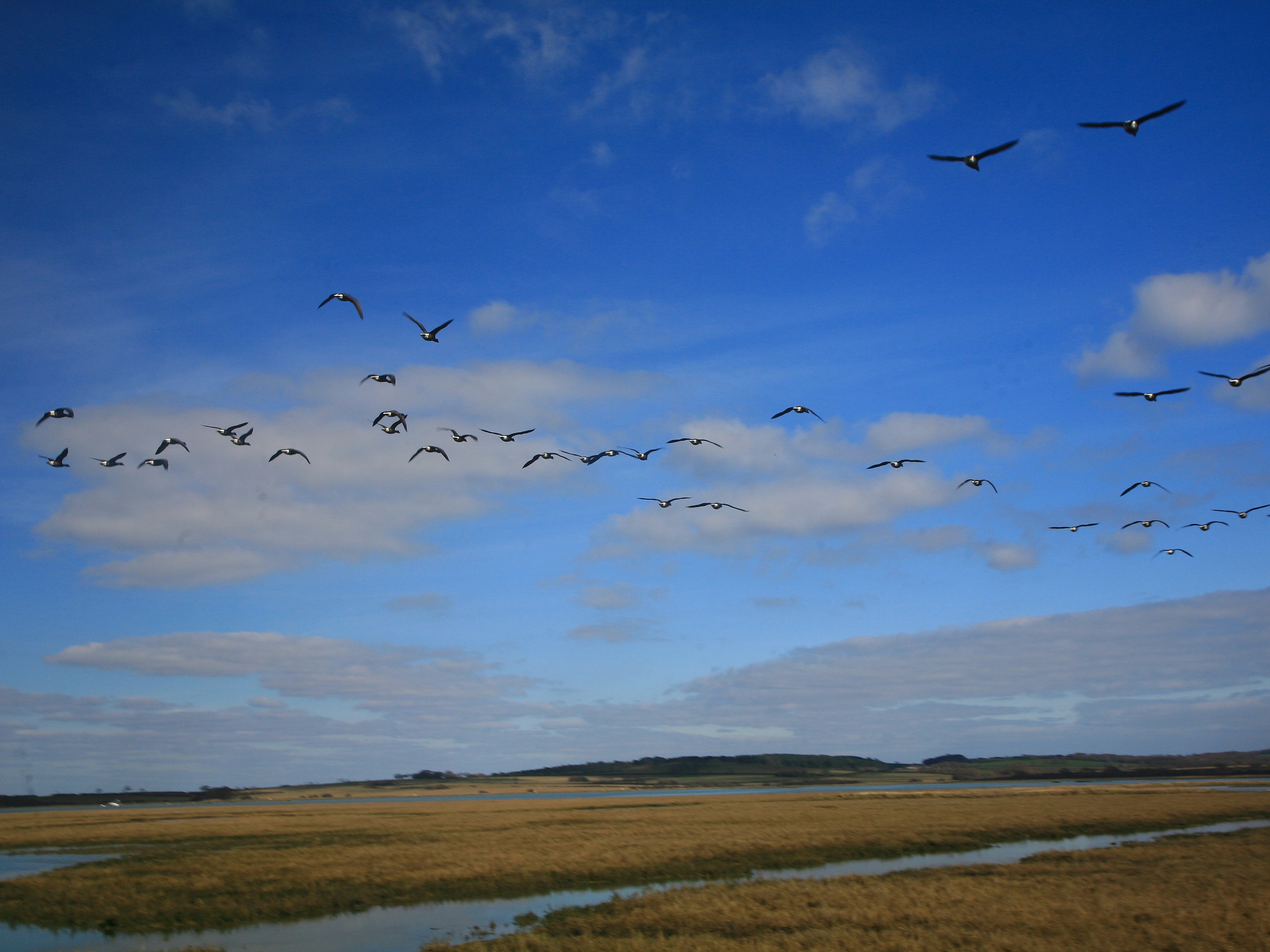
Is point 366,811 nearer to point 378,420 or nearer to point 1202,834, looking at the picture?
point 378,420

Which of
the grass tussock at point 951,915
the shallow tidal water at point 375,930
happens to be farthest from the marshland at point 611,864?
the shallow tidal water at point 375,930

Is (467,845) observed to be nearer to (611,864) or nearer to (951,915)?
(611,864)

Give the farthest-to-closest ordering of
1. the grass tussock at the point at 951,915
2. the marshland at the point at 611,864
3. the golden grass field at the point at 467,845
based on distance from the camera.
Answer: the golden grass field at the point at 467,845 < the marshland at the point at 611,864 < the grass tussock at the point at 951,915

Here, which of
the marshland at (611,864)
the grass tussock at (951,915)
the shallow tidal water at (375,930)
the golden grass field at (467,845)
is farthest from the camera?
the golden grass field at (467,845)

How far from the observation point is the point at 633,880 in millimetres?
38562

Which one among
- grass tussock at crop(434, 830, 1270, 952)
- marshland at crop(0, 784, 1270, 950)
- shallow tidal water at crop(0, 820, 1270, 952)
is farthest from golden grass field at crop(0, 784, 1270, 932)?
grass tussock at crop(434, 830, 1270, 952)

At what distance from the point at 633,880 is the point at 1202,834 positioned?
38.2m

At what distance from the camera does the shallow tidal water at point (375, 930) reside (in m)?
27.7

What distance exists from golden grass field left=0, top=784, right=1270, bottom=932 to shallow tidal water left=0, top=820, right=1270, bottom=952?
4.37 feet

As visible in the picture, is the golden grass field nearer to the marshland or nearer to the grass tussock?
the marshland

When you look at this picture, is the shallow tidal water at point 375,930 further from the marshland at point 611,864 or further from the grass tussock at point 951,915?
the grass tussock at point 951,915

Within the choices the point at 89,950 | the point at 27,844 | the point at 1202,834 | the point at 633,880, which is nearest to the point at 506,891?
the point at 633,880

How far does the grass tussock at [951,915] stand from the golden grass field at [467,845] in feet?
28.0

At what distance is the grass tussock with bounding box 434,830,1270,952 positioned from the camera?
2430 centimetres
